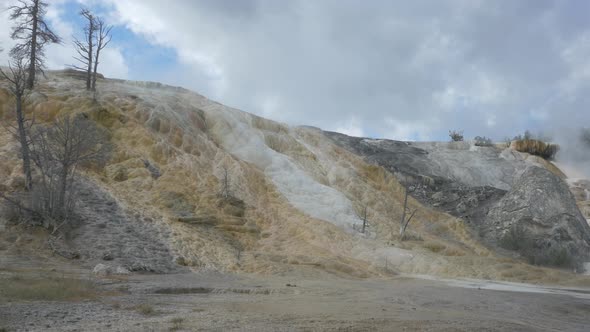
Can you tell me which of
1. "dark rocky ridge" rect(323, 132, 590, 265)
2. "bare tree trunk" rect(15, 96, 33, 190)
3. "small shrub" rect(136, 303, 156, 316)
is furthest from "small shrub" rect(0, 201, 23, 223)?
"dark rocky ridge" rect(323, 132, 590, 265)

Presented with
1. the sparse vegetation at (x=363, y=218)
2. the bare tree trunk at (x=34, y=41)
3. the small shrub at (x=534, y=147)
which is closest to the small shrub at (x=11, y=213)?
the bare tree trunk at (x=34, y=41)

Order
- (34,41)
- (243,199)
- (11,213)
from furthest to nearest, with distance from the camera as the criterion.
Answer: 1. (34,41)
2. (243,199)
3. (11,213)

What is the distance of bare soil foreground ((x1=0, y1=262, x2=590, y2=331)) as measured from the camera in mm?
9172

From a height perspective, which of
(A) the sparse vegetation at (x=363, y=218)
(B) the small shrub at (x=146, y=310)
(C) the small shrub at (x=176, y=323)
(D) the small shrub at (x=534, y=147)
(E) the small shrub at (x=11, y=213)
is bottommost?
(B) the small shrub at (x=146, y=310)

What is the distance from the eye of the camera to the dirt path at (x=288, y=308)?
29.9 feet

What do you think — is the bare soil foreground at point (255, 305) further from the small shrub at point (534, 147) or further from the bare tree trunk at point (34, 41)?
the small shrub at point (534, 147)

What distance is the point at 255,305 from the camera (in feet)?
38.5

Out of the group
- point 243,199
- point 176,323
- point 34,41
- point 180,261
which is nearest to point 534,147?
point 243,199

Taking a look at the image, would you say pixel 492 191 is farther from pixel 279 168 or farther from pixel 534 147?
pixel 534 147

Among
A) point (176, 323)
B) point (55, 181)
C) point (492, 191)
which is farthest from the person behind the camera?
point (492, 191)

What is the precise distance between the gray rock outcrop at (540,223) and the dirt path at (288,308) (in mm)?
10839

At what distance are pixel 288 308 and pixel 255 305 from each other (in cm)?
77

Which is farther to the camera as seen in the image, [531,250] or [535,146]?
[535,146]

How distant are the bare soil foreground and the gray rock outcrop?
11.4m
